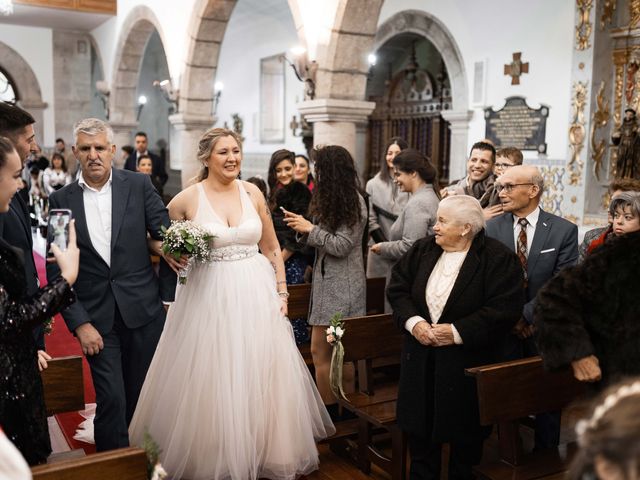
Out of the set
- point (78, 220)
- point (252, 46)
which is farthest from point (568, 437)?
point (252, 46)

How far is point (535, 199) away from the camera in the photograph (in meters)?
3.50

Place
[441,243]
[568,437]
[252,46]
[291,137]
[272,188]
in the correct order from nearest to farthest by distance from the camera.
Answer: [441,243] < [568,437] < [272,188] < [291,137] < [252,46]

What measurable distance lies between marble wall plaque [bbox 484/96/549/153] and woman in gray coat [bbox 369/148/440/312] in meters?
5.09

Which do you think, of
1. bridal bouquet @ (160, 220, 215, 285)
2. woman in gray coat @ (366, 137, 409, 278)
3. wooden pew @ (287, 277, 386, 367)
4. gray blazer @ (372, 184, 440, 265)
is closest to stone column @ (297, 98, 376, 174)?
woman in gray coat @ (366, 137, 409, 278)

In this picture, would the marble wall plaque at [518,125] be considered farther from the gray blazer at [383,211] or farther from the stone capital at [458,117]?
the gray blazer at [383,211]

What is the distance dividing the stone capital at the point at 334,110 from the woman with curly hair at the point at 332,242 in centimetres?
295

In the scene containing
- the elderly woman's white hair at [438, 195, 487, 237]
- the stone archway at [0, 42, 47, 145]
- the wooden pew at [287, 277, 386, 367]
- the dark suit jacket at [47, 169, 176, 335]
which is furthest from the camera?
the stone archway at [0, 42, 47, 145]

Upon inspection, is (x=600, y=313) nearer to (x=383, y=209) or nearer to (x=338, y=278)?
(x=338, y=278)

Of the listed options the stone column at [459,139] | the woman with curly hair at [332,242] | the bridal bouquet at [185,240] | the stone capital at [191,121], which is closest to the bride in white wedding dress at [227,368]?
the bridal bouquet at [185,240]

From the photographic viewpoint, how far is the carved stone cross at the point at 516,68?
9.00 meters

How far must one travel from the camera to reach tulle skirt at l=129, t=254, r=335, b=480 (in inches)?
126

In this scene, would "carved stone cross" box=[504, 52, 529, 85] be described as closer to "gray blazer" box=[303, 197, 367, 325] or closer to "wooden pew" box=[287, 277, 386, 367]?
"wooden pew" box=[287, 277, 386, 367]

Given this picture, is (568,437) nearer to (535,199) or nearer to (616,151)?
(535,199)

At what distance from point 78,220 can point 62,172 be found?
1048 cm
